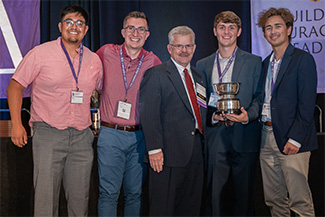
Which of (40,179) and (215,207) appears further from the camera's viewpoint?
(215,207)

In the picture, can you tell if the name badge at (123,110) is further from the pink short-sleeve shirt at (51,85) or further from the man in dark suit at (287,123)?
the man in dark suit at (287,123)

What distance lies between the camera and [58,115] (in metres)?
2.38

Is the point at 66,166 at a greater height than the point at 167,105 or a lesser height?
lesser

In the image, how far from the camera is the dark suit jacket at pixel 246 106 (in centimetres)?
247

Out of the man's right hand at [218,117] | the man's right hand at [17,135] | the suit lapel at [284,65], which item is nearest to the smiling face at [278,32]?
the suit lapel at [284,65]

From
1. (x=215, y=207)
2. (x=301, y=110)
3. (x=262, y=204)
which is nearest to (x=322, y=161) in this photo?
(x=262, y=204)

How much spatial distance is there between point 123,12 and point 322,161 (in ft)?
11.0

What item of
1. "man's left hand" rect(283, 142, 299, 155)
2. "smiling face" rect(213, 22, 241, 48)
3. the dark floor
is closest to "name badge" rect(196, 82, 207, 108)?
"smiling face" rect(213, 22, 241, 48)

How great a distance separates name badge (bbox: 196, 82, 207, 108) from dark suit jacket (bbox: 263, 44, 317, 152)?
0.55 meters

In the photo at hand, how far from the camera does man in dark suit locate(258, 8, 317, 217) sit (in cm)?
238

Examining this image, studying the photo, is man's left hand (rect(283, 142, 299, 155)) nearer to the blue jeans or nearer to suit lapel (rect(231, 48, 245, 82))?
suit lapel (rect(231, 48, 245, 82))

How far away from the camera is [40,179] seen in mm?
2336

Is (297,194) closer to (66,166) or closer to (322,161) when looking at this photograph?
(322,161)

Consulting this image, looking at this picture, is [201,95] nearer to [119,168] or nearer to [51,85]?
[119,168]
